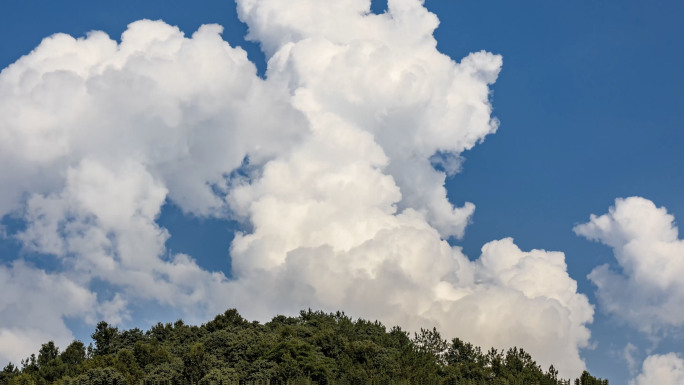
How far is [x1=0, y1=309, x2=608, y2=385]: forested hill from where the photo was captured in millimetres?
76688

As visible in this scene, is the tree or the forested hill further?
the tree

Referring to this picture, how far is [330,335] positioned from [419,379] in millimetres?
14102

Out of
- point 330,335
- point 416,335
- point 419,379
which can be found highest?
point 416,335

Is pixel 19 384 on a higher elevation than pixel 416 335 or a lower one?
lower

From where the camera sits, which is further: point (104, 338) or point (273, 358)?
point (104, 338)

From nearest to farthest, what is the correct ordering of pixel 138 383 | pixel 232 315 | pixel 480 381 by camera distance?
pixel 138 383, pixel 480 381, pixel 232 315

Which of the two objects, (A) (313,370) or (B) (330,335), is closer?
(A) (313,370)

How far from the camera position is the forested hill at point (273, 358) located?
76688mm

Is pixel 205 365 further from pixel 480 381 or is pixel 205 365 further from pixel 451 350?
pixel 451 350

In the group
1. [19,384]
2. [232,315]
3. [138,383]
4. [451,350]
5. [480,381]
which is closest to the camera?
[138,383]

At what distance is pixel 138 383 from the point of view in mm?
75250

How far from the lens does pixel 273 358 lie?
78812mm

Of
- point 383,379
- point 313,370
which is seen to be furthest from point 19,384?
point 383,379

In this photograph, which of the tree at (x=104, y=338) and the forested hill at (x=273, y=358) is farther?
the tree at (x=104, y=338)
